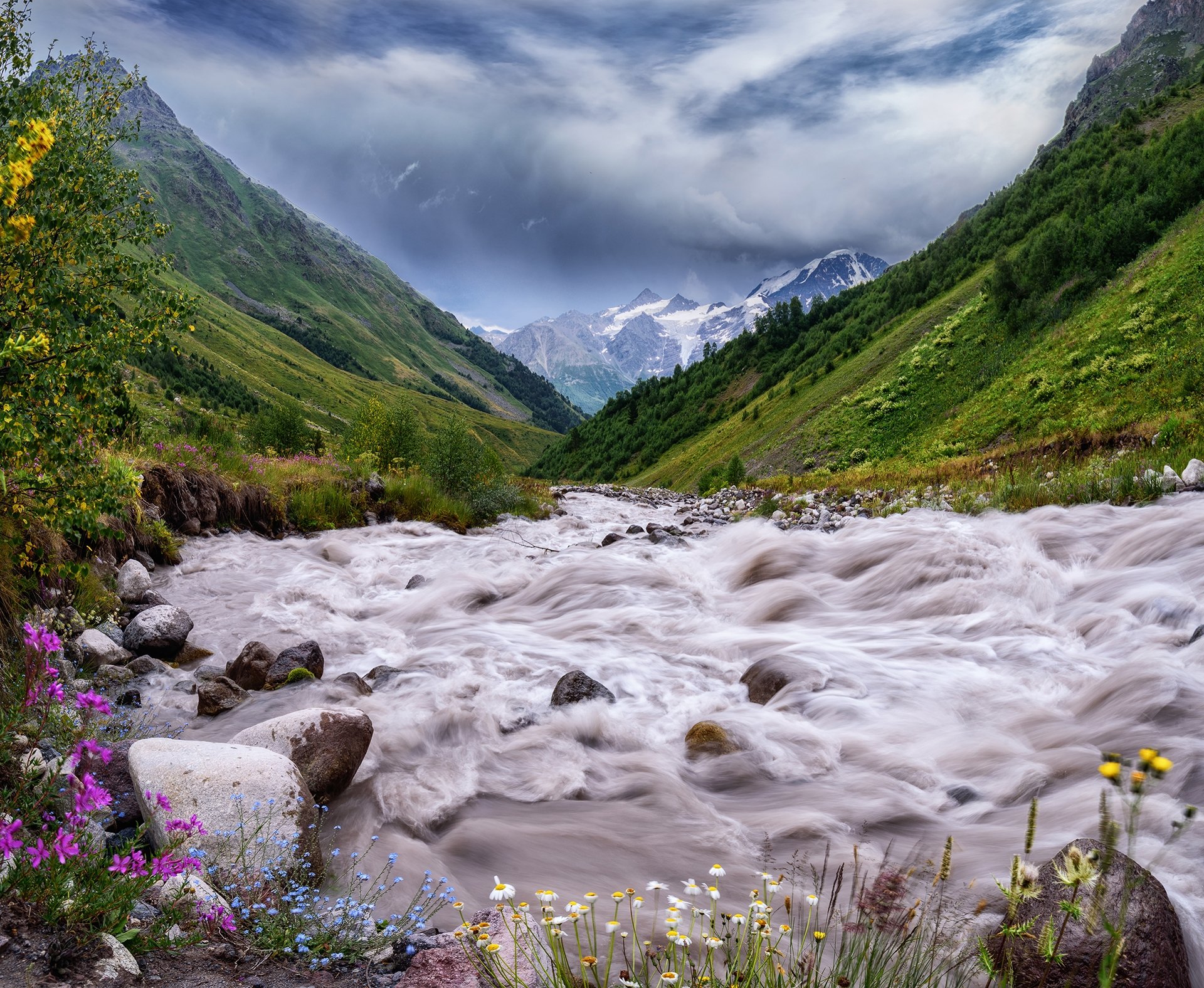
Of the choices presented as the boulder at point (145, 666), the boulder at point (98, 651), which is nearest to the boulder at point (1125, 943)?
the boulder at point (145, 666)

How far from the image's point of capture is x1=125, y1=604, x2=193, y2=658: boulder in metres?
8.61

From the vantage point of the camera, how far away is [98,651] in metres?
7.82

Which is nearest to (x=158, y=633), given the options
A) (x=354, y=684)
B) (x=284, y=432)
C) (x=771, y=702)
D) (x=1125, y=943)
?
(x=354, y=684)

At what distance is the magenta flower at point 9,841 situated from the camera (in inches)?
96.2

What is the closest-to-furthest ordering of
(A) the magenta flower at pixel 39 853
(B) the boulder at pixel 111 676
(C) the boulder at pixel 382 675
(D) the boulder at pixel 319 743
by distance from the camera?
(A) the magenta flower at pixel 39 853 → (D) the boulder at pixel 319 743 → (B) the boulder at pixel 111 676 → (C) the boulder at pixel 382 675

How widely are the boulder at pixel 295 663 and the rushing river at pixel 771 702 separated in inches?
13.5

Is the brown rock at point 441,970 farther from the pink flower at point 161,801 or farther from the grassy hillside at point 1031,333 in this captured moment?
the grassy hillside at point 1031,333

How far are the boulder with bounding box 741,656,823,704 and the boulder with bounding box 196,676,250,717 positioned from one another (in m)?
6.19

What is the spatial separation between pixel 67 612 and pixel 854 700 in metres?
9.79

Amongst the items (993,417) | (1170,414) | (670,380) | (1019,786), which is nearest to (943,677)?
(1019,786)

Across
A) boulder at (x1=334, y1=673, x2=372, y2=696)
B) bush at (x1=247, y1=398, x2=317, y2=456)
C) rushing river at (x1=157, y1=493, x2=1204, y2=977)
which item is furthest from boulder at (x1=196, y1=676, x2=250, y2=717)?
bush at (x1=247, y1=398, x2=317, y2=456)

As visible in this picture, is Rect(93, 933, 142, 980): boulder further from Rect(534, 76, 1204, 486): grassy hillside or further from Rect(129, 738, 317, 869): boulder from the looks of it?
Rect(534, 76, 1204, 486): grassy hillside

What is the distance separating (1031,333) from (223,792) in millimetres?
40112

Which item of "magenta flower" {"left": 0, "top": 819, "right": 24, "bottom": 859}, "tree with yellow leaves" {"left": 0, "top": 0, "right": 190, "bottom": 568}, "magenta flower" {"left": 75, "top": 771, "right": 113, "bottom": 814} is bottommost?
"magenta flower" {"left": 0, "top": 819, "right": 24, "bottom": 859}
